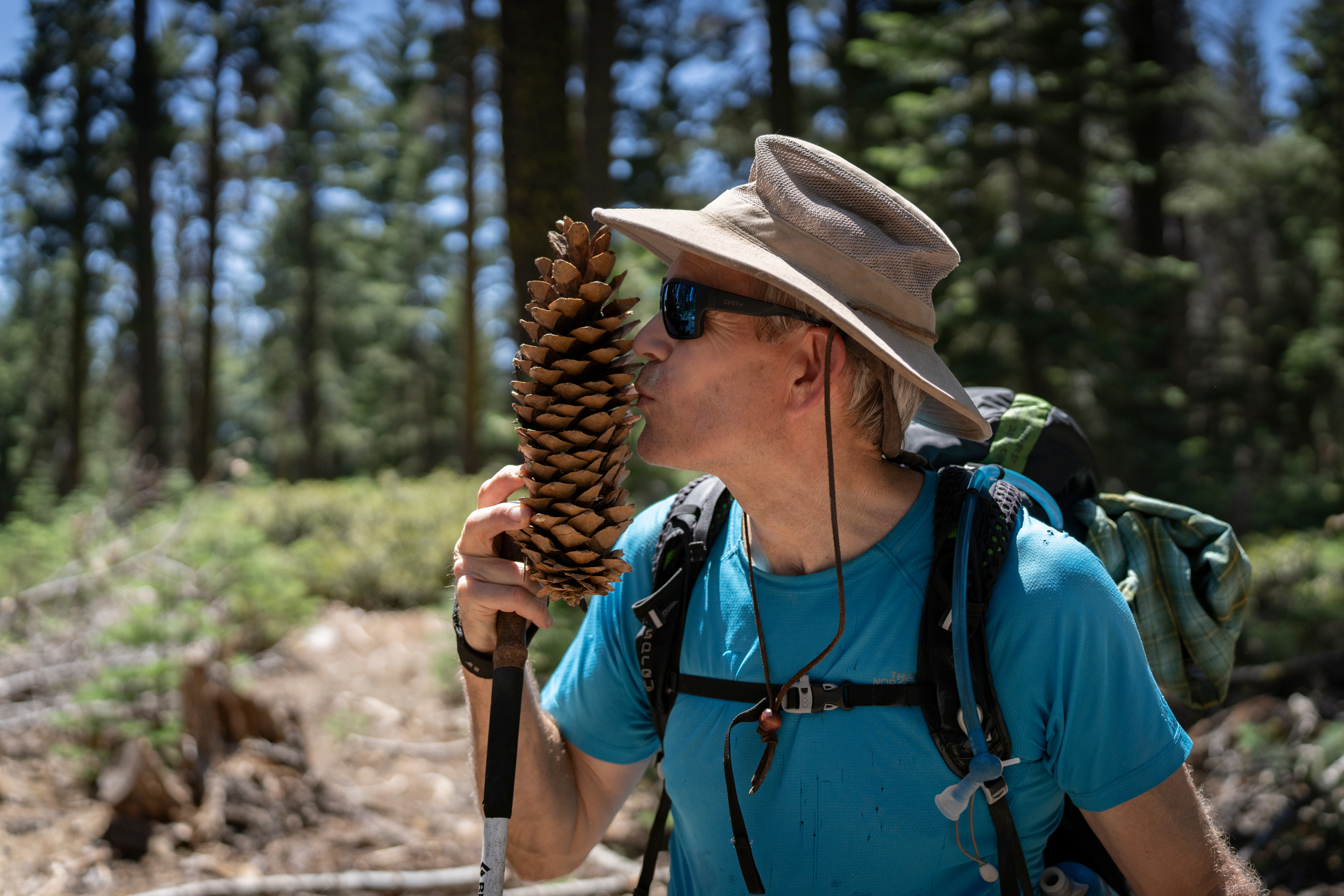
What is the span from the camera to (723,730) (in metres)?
1.84

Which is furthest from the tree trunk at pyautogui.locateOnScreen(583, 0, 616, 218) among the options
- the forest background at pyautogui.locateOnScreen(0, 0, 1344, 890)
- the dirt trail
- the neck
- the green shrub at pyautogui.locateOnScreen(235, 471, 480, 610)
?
the neck

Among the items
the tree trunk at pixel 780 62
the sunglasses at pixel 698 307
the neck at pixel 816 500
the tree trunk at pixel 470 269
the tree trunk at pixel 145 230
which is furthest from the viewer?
the tree trunk at pixel 470 269

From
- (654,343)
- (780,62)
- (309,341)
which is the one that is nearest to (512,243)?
(654,343)

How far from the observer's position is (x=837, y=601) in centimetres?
184

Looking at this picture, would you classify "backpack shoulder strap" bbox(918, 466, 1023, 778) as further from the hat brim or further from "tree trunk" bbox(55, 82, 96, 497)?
"tree trunk" bbox(55, 82, 96, 497)

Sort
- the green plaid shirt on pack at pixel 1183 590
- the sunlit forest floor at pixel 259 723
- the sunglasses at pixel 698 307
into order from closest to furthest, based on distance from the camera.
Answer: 1. the sunglasses at pixel 698 307
2. the green plaid shirt on pack at pixel 1183 590
3. the sunlit forest floor at pixel 259 723

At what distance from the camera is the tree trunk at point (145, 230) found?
1952cm

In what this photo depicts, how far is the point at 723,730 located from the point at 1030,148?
414 inches

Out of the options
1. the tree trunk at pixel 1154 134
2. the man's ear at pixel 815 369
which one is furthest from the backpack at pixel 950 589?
the tree trunk at pixel 1154 134

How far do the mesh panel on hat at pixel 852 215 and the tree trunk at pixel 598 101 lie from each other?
920 cm

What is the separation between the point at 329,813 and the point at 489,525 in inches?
154

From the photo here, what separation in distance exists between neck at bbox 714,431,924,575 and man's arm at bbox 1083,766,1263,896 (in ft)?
2.20

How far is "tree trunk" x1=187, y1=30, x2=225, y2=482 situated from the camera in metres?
21.8

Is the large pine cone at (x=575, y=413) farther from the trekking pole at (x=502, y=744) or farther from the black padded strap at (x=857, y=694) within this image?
the black padded strap at (x=857, y=694)
